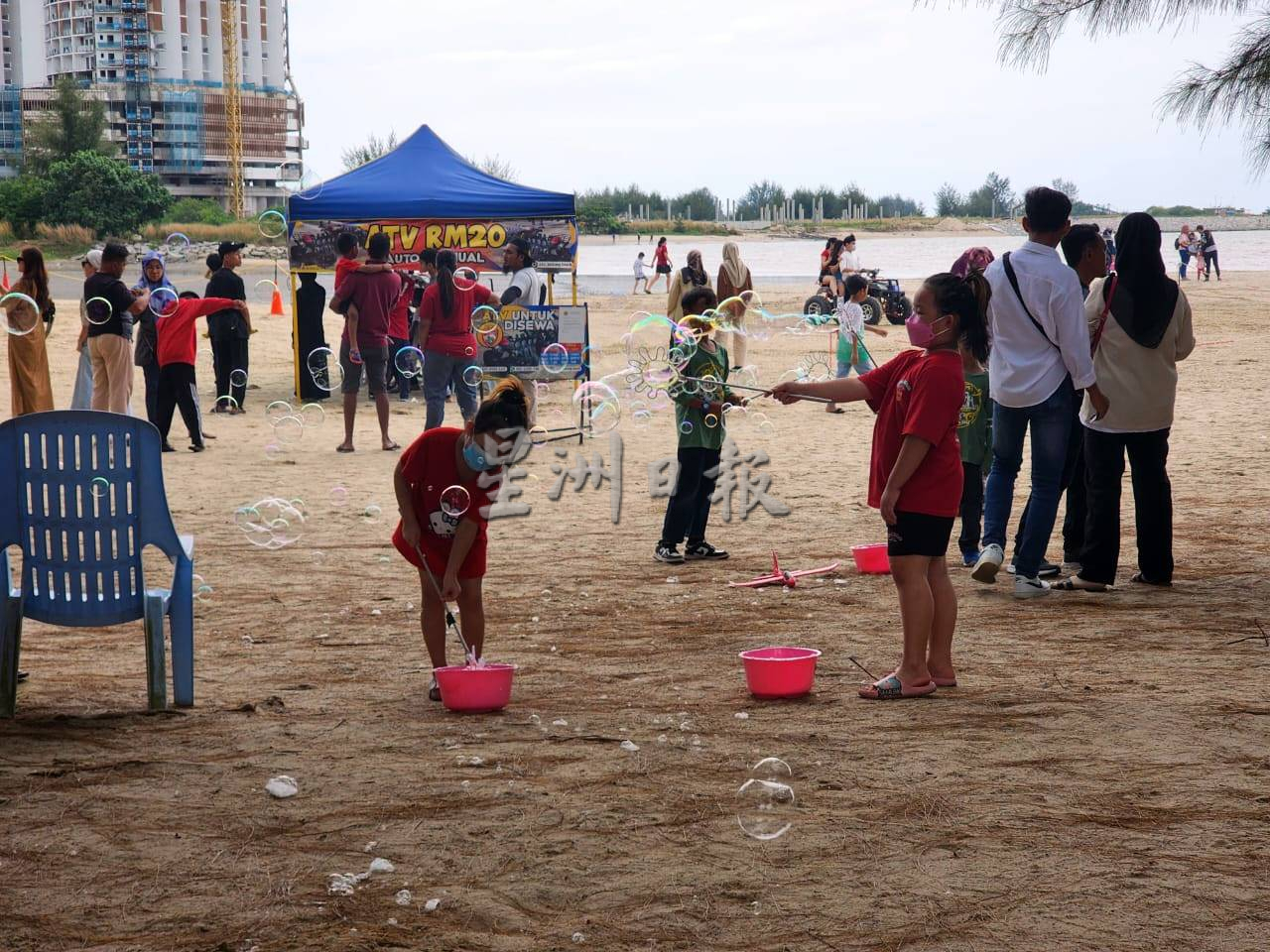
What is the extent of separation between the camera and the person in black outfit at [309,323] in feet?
50.6

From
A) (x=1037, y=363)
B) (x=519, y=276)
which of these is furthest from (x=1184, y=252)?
(x=1037, y=363)

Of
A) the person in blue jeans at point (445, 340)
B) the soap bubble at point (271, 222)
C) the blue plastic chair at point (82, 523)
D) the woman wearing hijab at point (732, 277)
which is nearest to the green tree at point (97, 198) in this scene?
the soap bubble at point (271, 222)

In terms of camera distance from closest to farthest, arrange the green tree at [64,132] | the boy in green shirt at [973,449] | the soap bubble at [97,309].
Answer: the boy in green shirt at [973,449] < the soap bubble at [97,309] < the green tree at [64,132]

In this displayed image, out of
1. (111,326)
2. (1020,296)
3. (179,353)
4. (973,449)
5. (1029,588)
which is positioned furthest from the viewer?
(179,353)

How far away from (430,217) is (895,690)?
37.7ft

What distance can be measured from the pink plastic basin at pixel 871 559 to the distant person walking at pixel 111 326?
20.7ft

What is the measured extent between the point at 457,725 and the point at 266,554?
11.4 feet

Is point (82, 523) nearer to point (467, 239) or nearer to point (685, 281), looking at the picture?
point (685, 281)

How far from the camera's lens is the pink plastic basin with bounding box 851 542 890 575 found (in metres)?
7.14

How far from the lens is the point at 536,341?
1375 cm

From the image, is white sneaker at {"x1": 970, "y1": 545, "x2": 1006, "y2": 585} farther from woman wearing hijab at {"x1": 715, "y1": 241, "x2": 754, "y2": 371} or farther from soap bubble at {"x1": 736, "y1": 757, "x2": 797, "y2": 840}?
woman wearing hijab at {"x1": 715, "y1": 241, "x2": 754, "y2": 371}

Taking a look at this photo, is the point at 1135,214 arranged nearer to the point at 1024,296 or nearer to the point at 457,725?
the point at 1024,296

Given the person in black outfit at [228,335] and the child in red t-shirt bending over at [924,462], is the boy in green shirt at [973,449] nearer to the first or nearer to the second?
the child in red t-shirt bending over at [924,462]

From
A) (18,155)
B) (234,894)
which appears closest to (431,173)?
(234,894)
